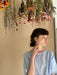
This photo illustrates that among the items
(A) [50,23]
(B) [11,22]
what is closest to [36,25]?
(A) [50,23]

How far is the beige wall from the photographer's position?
170 cm

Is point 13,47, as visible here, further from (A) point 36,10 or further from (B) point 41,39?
(A) point 36,10

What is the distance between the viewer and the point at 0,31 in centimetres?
170

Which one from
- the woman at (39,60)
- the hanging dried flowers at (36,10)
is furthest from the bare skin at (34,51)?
the hanging dried flowers at (36,10)

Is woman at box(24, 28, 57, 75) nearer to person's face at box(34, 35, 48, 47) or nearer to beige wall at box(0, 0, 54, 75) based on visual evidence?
person's face at box(34, 35, 48, 47)

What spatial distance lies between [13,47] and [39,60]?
19.8 inches

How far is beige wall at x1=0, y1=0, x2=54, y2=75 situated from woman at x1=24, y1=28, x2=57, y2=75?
1.03 feet

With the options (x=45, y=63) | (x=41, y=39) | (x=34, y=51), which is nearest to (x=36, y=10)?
(x=41, y=39)

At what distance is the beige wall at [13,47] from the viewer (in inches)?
66.8

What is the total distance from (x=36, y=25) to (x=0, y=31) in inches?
22.3

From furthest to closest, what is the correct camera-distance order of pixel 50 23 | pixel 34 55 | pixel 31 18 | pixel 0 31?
pixel 50 23
pixel 0 31
pixel 31 18
pixel 34 55

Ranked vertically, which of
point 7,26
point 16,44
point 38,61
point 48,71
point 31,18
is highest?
point 31,18

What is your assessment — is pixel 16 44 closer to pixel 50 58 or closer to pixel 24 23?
pixel 24 23

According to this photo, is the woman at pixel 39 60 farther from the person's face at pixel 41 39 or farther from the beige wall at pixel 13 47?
the beige wall at pixel 13 47
